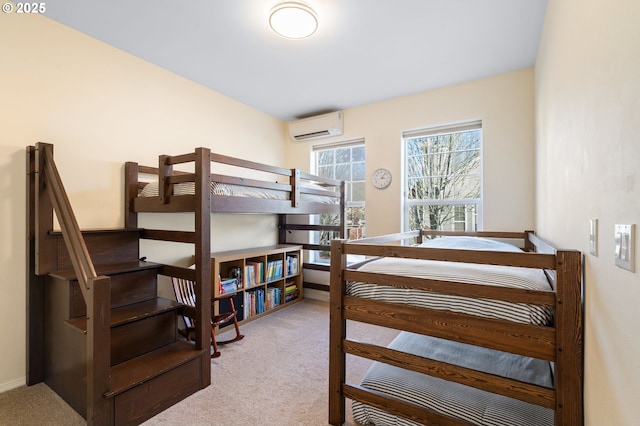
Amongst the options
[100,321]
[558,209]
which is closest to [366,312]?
[558,209]

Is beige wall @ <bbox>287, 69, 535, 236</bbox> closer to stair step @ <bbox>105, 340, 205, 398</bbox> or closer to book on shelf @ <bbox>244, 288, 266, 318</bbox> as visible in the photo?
book on shelf @ <bbox>244, 288, 266, 318</bbox>

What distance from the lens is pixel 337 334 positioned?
1.61 meters

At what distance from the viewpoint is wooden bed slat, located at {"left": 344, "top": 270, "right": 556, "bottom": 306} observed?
115 centimetres

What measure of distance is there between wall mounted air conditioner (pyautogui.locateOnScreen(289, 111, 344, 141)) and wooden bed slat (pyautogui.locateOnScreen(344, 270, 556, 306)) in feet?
8.70

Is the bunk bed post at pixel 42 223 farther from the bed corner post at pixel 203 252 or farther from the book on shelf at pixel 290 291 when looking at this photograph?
the book on shelf at pixel 290 291

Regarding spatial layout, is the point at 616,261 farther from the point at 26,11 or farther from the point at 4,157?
the point at 26,11

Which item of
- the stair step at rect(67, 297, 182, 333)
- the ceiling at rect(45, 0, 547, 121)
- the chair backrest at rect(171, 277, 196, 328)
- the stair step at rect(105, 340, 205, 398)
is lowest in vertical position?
the stair step at rect(105, 340, 205, 398)

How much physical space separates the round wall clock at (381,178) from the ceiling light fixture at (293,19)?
184 cm

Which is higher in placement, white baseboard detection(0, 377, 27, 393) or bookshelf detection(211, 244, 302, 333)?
bookshelf detection(211, 244, 302, 333)

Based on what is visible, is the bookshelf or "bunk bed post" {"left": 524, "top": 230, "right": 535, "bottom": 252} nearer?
"bunk bed post" {"left": 524, "top": 230, "right": 535, "bottom": 252}

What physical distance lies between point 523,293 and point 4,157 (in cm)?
309

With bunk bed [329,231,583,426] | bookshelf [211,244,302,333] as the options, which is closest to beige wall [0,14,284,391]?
bookshelf [211,244,302,333]

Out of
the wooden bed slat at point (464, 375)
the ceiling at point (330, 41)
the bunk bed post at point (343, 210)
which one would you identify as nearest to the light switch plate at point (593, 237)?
the wooden bed slat at point (464, 375)

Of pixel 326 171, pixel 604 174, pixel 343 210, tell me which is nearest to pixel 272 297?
pixel 343 210
